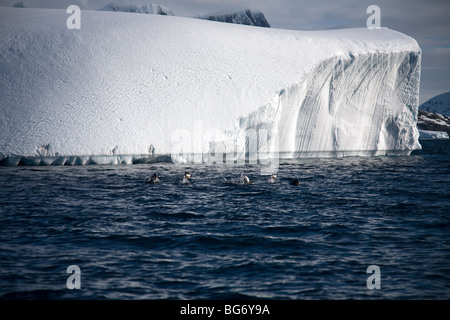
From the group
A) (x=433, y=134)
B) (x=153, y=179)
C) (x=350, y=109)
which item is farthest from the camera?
(x=433, y=134)

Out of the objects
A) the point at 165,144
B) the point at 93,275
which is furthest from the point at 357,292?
the point at 165,144

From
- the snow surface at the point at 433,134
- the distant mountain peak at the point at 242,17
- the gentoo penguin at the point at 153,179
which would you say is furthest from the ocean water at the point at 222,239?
the snow surface at the point at 433,134

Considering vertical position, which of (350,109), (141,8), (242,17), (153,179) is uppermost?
(242,17)

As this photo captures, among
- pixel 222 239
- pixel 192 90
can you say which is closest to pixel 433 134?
pixel 192 90

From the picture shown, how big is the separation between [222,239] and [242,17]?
255 ft

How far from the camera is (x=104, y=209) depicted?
1254 centimetres

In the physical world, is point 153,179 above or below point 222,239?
A: above

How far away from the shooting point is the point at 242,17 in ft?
269

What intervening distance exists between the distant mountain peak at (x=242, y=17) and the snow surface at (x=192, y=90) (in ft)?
144

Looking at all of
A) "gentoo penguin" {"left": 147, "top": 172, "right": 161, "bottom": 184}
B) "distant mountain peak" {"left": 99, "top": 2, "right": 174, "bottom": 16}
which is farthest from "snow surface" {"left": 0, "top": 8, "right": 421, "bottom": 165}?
"distant mountain peak" {"left": 99, "top": 2, "right": 174, "bottom": 16}

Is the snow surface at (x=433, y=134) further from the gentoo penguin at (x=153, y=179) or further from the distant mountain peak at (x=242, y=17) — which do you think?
the gentoo penguin at (x=153, y=179)

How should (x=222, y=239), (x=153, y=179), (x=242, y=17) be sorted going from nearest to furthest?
(x=222, y=239) → (x=153, y=179) → (x=242, y=17)

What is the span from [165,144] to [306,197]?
10663 millimetres

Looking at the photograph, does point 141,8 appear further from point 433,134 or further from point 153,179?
point 433,134
